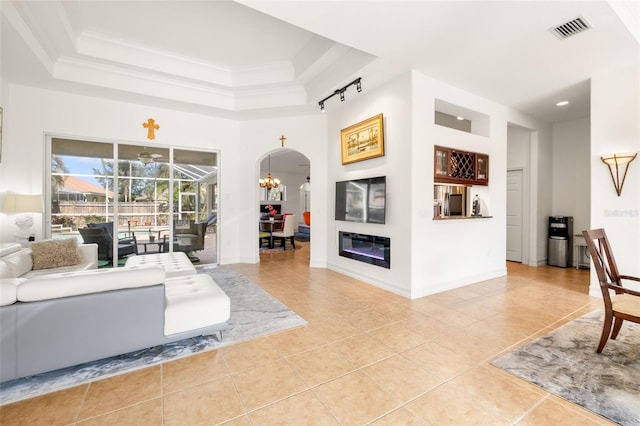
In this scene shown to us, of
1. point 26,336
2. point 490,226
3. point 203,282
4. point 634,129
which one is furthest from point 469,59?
point 26,336

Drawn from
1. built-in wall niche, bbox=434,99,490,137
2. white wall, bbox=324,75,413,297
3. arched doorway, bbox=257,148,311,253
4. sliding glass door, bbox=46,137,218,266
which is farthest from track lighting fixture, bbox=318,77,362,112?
arched doorway, bbox=257,148,311,253

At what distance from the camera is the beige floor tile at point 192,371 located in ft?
6.61

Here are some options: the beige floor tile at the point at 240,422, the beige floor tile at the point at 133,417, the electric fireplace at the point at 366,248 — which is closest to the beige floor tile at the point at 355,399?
the beige floor tile at the point at 240,422

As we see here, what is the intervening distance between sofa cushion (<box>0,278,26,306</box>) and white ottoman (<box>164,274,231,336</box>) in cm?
90

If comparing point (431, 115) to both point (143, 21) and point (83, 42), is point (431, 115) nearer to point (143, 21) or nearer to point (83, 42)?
point (143, 21)

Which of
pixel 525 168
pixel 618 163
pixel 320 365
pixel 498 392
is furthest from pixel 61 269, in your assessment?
pixel 525 168

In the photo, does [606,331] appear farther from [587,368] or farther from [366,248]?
[366,248]

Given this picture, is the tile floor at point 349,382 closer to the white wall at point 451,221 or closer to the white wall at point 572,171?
the white wall at point 451,221

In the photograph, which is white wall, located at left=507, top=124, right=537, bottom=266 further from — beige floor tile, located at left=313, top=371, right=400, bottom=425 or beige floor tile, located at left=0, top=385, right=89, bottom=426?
beige floor tile, located at left=0, top=385, right=89, bottom=426

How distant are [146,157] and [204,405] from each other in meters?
5.09

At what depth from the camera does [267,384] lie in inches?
79.4

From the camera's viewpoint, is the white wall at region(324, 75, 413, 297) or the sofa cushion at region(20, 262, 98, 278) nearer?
the sofa cushion at region(20, 262, 98, 278)

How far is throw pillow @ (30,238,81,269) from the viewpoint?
353 centimetres

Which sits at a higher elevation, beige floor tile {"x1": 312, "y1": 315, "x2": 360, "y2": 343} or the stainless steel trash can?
the stainless steel trash can
